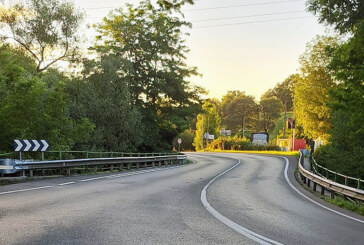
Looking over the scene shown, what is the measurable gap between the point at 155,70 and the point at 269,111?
227ft

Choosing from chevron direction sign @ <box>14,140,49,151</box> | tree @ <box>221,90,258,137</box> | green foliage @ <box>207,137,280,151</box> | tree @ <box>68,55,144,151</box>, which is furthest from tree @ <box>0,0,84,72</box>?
tree @ <box>221,90,258,137</box>

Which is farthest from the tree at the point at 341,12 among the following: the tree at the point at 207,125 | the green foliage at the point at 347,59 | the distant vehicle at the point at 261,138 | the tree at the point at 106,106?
the tree at the point at 207,125

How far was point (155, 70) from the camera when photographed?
3828 cm

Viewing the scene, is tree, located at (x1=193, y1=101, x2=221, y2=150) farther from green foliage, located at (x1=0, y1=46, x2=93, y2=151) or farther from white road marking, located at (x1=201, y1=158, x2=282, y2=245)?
white road marking, located at (x1=201, y1=158, x2=282, y2=245)

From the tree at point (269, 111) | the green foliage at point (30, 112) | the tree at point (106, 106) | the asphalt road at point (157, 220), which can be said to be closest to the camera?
the asphalt road at point (157, 220)

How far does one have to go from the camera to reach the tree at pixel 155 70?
37219 millimetres

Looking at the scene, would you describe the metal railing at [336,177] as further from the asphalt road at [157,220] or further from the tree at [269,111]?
the tree at [269,111]

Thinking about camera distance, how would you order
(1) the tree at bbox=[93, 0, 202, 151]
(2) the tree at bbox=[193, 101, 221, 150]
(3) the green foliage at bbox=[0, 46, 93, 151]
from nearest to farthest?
(3) the green foliage at bbox=[0, 46, 93, 151] → (1) the tree at bbox=[93, 0, 202, 151] → (2) the tree at bbox=[193, 101, 221, 150]

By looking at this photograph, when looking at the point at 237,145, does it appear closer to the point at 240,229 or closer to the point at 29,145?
the point at 29,145

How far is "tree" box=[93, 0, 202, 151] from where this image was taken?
37.2m

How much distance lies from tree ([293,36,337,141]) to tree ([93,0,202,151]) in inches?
585

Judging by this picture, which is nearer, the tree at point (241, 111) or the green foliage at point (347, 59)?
the green foliage at point (347, 59)

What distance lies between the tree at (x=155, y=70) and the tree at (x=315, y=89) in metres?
14.9

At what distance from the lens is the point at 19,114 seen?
17.4 meters
